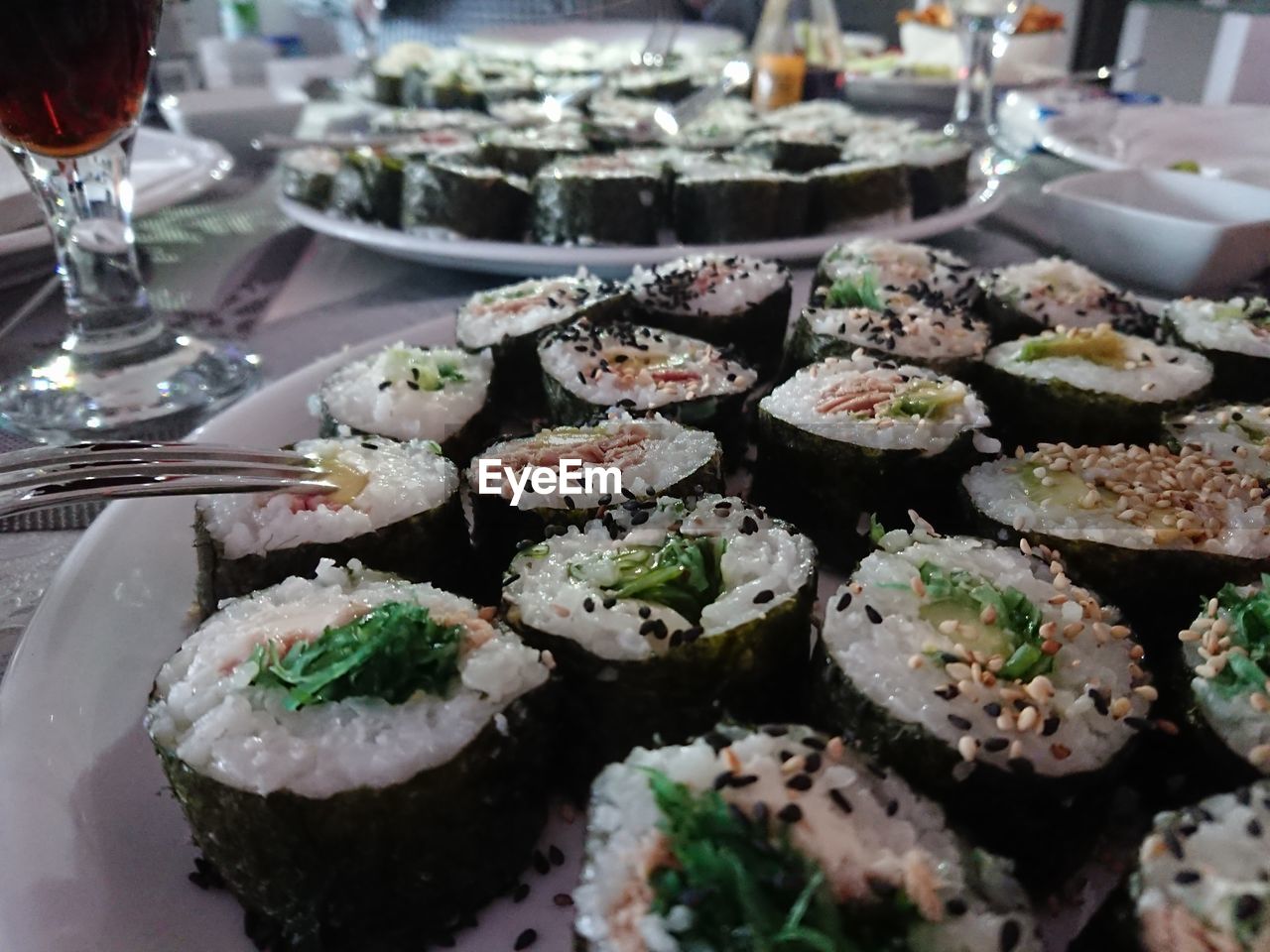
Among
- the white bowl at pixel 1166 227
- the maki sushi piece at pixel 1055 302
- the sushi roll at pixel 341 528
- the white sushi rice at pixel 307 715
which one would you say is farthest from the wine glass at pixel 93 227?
the white bowl at pixel 1166 227

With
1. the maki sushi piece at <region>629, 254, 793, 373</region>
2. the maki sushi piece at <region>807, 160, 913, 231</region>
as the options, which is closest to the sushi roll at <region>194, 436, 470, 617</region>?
the maki sushi piece at <region>629, 254, 793, 373</region>

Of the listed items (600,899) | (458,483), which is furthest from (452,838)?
(458,483)

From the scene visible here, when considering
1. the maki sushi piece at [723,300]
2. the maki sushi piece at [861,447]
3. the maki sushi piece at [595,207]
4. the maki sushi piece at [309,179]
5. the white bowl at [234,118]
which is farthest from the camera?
the white bowl at [234,118]

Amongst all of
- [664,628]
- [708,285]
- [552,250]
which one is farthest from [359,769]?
[552,250]

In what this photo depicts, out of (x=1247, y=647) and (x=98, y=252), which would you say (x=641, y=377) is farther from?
(x=98, y=252)

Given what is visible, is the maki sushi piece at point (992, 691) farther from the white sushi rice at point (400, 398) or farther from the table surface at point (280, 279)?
the table surface at point (280, 279)

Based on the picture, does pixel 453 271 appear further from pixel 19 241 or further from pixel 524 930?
pixel 524 930

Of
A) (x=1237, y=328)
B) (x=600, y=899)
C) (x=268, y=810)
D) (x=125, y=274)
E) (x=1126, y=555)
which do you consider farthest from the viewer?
(x=125, y=274)
